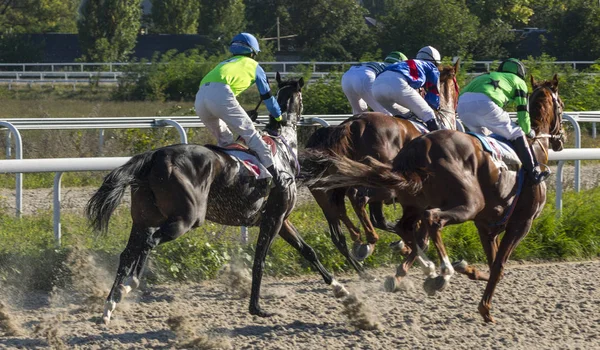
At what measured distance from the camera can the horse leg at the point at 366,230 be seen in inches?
291

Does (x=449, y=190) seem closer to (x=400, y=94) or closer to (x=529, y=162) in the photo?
(x=529, y=162)

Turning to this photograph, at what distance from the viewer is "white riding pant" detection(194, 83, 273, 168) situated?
6.13m

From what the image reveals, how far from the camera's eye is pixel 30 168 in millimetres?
6363

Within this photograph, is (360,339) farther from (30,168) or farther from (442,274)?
(30,168)

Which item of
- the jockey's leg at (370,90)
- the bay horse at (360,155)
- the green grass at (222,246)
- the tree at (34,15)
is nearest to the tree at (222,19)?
the tree at (34,15)

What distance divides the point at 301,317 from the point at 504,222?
4.95 feet

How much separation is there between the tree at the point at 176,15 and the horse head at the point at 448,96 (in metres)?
37.3

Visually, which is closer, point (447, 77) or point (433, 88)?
point (433, 88)

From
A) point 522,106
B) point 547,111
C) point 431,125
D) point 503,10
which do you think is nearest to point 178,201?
point 522,106

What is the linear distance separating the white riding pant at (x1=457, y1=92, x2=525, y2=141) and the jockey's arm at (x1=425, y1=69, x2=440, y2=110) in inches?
51.2

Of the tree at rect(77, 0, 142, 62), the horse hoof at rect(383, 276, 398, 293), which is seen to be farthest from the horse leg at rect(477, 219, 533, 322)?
the tree at rect(77, 0, 142, 62)

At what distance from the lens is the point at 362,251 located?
7379mm

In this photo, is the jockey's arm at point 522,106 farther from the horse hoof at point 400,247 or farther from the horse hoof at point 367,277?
the horse hoof at point 367,277

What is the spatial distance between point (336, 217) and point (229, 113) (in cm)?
160
